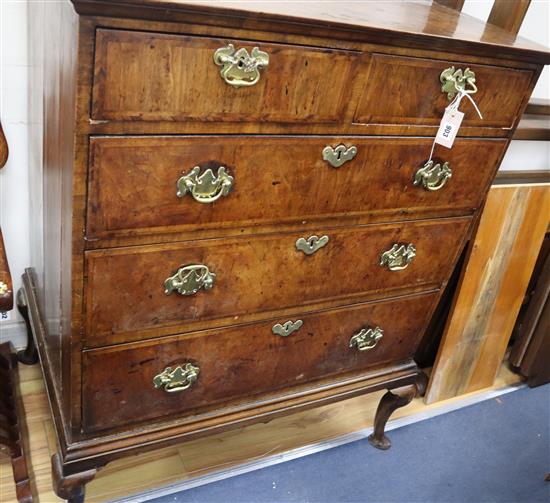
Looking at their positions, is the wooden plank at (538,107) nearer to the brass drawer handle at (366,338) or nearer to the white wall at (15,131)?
the brass drawer handle at (366,338)

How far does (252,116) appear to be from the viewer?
98 centimetres

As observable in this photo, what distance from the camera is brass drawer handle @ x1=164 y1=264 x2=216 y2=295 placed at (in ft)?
3.54

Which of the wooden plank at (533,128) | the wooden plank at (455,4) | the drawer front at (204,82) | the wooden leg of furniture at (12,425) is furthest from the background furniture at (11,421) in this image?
the wooden plank at (533,128)

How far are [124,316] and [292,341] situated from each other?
44cm

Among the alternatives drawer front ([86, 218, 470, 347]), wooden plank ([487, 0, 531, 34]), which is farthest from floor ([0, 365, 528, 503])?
wooden plank ([487, 0, 531, 34])

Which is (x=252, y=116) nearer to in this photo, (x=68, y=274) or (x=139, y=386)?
(x=68, y=274)

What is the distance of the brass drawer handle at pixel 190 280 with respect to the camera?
3.54 ft

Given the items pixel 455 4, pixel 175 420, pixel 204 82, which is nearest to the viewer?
pixel 204 82

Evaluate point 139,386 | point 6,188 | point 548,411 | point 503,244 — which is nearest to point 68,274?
point 139,386

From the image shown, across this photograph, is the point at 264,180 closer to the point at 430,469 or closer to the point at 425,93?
the point at 425,93

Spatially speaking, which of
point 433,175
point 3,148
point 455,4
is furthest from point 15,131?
point 455,4

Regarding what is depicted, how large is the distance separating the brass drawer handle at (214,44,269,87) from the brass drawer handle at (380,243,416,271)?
1.89ft

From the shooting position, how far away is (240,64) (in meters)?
0.91

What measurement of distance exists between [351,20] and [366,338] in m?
0.81
